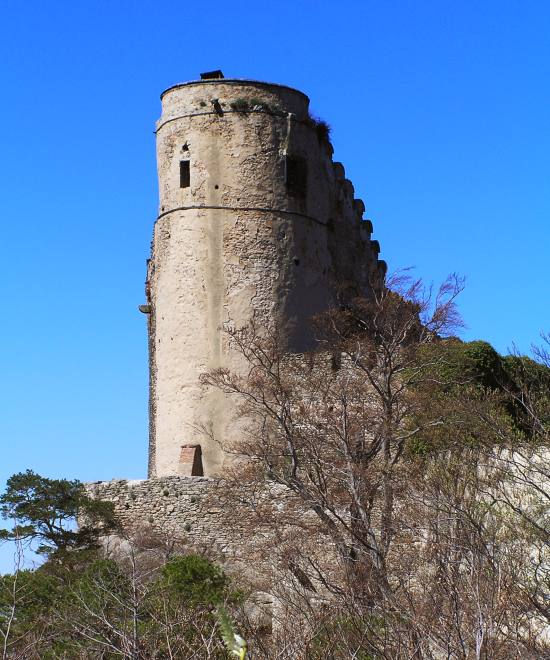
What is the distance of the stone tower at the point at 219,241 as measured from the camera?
2636cm

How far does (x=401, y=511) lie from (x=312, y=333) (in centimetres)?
854

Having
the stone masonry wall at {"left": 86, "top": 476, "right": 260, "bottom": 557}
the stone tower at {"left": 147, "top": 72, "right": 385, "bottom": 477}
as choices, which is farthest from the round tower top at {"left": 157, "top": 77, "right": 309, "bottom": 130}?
the stone masonry wall at {"left": 86, "top": 476, "right": 260, "bottom": 557}

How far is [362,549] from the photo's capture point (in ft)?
61.9

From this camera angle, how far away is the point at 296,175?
2802 centimetres

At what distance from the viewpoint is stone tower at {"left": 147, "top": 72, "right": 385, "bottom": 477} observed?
26359 millimetres

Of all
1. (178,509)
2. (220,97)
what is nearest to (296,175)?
(220,97)

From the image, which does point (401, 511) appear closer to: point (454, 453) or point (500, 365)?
point (454, 453)

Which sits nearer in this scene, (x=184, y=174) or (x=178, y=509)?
(x=178, y=509)

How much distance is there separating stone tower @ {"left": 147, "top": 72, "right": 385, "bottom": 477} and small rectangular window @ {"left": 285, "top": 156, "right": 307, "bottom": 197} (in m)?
0.03

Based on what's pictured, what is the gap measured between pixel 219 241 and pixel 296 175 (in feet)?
10.2

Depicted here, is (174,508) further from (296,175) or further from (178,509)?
(296,175)

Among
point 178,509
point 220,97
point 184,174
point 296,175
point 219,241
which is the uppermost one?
point 220,97

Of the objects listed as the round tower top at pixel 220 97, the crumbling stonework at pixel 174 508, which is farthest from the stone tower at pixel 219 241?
the crumbling stonework at pixel 174 508

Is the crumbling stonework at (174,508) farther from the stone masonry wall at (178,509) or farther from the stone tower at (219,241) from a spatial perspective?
the stone tower at (219,241)
